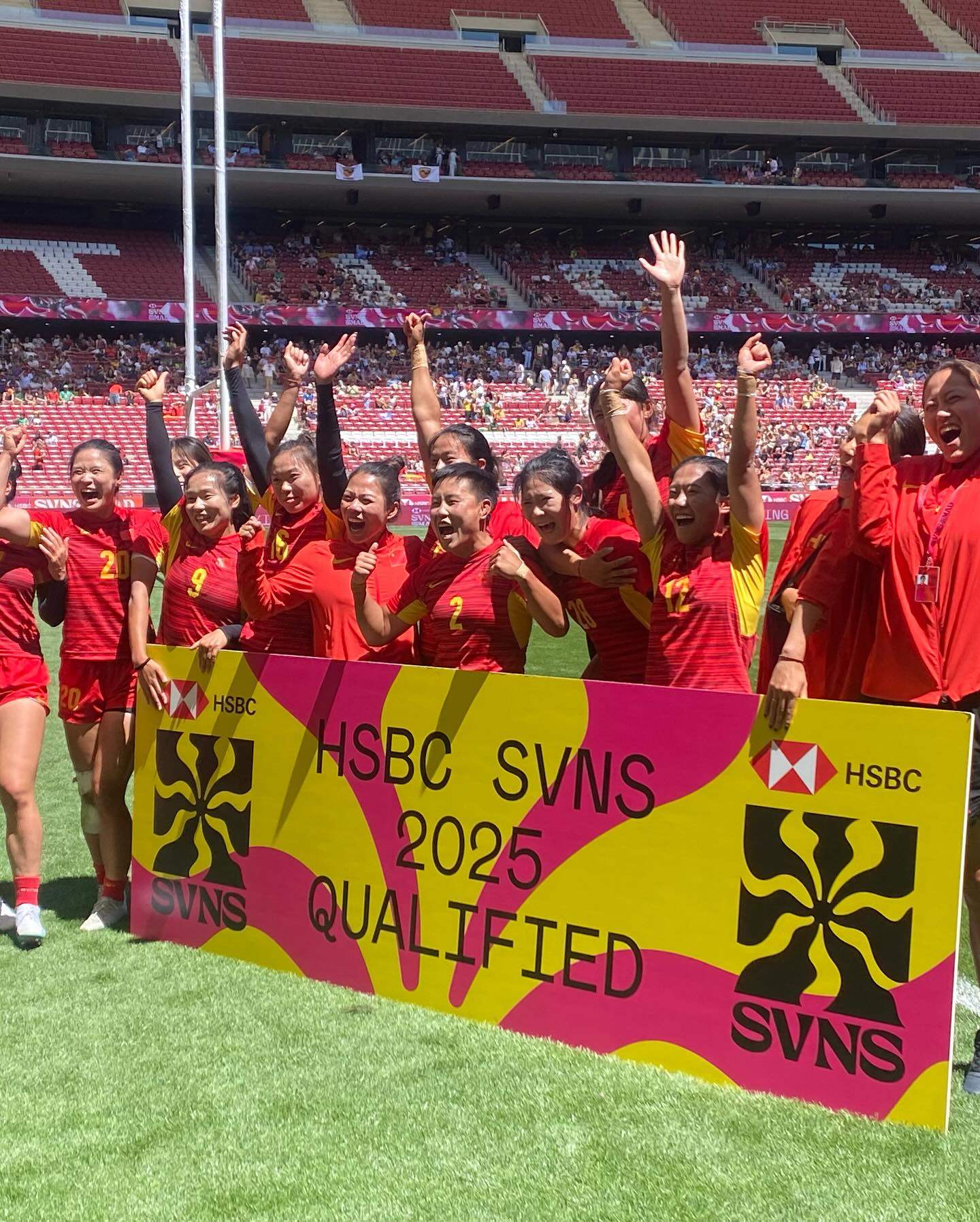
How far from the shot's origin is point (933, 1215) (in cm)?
267

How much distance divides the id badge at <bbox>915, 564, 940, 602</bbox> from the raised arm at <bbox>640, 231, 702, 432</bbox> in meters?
1.20

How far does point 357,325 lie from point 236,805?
1436 inches

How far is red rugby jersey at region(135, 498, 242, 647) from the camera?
16.4 ft

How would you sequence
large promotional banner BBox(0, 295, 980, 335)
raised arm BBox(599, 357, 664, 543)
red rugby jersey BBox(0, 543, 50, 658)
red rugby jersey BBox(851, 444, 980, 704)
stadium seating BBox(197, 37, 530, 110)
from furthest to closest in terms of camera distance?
stadium seating BBox(197, 37, 530, 110) → large promotional banner BBox(0, 295, 980, 335) → red rugby jersey BBox(0, 543, 50, 658) → raised arm BBox(599, 357, 664, 543) → red rugby jersey BBox(851, 444, 980, 704)

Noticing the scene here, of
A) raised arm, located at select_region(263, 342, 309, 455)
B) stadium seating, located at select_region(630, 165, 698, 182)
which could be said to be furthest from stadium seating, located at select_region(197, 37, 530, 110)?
raised arm, located at select_region(263, 342, 309, 455)

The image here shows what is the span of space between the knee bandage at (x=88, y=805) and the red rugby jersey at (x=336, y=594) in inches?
46.6

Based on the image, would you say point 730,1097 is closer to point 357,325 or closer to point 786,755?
point 786,755

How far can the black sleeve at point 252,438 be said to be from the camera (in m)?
5.68

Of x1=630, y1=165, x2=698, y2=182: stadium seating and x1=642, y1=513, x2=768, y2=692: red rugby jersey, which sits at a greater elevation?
x1=630, y1=165, x2=698, y2=182: stadium seating

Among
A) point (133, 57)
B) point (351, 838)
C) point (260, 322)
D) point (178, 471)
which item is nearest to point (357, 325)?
point (260, 322)

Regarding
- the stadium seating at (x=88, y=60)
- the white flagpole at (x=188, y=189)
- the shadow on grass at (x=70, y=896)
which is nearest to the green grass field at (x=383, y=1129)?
the shadow on grass at (x=70, y=896)

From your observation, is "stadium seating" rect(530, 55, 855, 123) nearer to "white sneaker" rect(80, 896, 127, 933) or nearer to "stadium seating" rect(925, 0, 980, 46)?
"stadium seating" rect(925, 0, 980, 46)

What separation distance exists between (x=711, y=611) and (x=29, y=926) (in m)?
2.86

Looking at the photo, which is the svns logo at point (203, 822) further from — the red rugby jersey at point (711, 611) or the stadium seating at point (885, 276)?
the stadium seating at point (885, 276)
